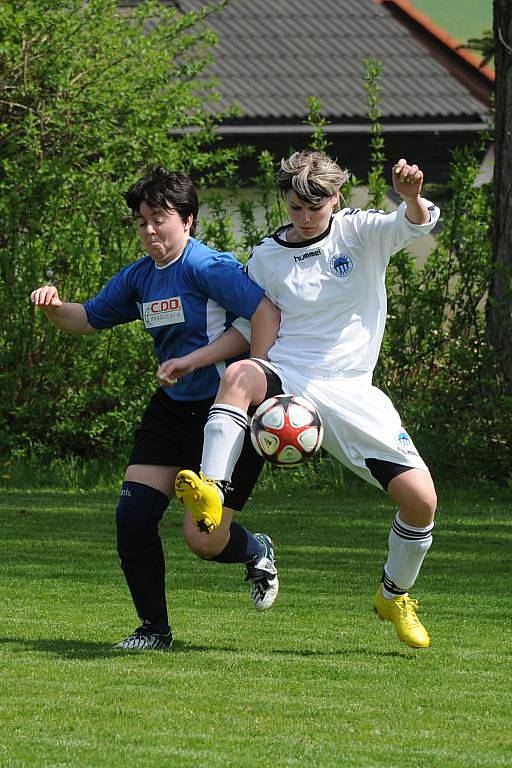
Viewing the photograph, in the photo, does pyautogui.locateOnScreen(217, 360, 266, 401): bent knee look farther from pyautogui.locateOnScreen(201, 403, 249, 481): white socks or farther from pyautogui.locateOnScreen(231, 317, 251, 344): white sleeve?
pyautogui.locateOnScreen(231, 317, 251, 344): white sleeve

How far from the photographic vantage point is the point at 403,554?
5977 mm

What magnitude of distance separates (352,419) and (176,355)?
0.86 meters

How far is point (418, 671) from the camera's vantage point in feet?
18.6

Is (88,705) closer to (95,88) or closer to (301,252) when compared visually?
(301,252)

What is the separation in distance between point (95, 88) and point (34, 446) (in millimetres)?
3368

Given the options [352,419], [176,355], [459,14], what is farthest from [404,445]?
[459,14]

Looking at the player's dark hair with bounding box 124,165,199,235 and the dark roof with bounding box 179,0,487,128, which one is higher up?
the dark roof with bounding box 179,0,487,128

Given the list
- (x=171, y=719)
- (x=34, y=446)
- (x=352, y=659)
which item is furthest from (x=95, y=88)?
(x=171, y=719)

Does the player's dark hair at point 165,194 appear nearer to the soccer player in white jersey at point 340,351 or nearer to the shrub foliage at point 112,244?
the soccer player in white jersey at point 340,351

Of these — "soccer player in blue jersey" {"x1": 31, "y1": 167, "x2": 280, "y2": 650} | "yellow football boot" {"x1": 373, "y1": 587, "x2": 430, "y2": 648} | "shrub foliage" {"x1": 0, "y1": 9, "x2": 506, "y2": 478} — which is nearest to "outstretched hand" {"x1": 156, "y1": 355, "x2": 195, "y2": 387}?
"soccer player in blue jersey" {"x1": 31, "y1": 167, "x2": 280, "y2": 650}

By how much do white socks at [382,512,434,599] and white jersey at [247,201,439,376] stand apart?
2.24ft

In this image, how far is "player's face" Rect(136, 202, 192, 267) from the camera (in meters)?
6.05

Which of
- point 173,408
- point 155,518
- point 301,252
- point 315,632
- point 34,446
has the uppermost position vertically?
point 301,252

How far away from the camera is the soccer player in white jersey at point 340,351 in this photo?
5746mm
